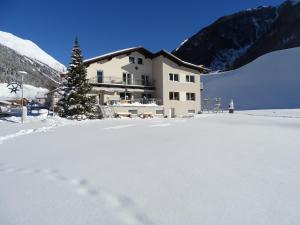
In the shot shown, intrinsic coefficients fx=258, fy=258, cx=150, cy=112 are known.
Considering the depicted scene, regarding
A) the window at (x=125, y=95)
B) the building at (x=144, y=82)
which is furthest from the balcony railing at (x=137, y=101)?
the window at (x=125, y=95)

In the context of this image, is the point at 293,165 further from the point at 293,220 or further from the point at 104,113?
the point at 104,113

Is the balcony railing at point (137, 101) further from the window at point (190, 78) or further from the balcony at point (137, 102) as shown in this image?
the window at point (190, 78)

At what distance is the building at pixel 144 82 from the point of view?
30.2 m

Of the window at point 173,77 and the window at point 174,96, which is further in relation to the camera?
the window at point 173,77

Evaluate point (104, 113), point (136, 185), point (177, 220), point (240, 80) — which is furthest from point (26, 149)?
point (240, 80)

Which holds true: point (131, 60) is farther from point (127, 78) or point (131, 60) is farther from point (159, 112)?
point (159, 112)

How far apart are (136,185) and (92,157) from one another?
2.50 metres

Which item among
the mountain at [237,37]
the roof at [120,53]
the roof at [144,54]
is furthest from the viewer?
the mountain at [237,37]

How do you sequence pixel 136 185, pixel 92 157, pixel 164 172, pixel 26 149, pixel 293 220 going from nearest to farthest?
1. pixel 293 220
2. pixel 136 185
3. pixel 164 172
4. pixel 92 157
5. pixel 26 149

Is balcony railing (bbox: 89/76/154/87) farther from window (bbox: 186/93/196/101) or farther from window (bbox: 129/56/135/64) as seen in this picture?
window (bbox: 186/93/196/101)

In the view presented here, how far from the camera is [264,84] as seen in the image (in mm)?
47938

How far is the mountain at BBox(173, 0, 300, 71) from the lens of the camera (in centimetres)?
10969

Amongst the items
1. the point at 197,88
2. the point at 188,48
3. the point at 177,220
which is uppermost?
the point at 188,48

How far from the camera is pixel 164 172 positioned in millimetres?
5148
